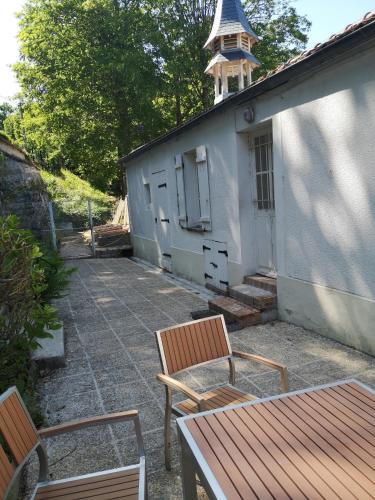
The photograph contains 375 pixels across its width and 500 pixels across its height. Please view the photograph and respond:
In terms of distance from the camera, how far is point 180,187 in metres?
8.53

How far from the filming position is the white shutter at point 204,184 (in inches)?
287

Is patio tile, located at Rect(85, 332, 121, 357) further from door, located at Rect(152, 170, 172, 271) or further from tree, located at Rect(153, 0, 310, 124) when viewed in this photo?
tree, located at Rect(153, 0, 310, 124)

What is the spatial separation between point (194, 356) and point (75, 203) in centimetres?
1842

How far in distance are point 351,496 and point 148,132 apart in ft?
61.1

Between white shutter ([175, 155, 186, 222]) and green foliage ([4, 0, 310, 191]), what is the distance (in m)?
8.51

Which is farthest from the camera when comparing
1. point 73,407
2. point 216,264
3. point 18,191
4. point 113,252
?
point 113,252

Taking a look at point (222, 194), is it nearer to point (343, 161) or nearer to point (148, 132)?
point (343, 161)

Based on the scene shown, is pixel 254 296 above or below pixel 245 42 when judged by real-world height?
below

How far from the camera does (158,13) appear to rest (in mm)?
17344

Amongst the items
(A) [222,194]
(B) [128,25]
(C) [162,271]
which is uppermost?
(B) [128,25]

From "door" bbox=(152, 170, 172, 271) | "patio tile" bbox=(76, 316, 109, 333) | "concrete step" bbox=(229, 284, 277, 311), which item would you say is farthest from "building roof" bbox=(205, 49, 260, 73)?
"patio tile" bbox=(76, 316, 109, 333)

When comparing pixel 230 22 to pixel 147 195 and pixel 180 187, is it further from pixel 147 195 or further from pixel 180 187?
pixel 147 195

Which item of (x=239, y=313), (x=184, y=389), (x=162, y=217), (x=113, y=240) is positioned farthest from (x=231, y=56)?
(x=113, y=240)

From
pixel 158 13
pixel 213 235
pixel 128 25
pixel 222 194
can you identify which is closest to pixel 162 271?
pixel 213 235
